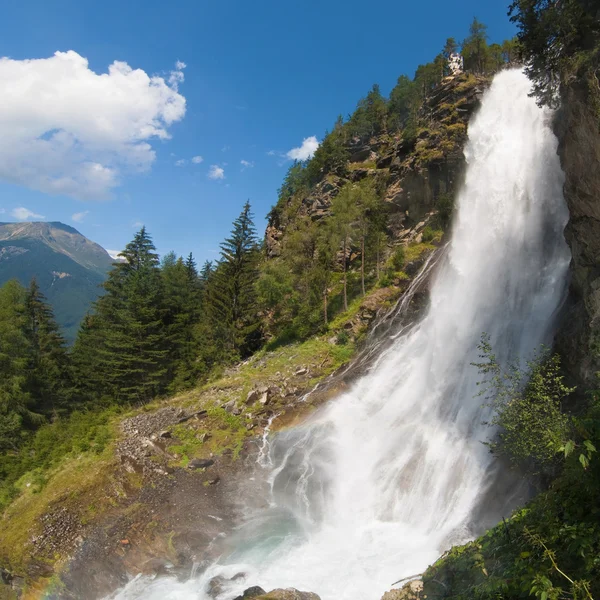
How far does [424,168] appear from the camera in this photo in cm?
4366

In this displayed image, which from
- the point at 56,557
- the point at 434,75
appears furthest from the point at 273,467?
the point at 434,75

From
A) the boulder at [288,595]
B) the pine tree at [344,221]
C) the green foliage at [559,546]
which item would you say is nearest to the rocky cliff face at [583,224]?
the green foliage at [559,546]

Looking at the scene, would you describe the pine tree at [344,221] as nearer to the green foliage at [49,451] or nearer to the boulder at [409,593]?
the green foliage at [49,451]

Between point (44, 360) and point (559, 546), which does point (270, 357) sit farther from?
point (559, 546)

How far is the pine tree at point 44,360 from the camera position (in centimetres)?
3412

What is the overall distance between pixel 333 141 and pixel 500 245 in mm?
46875

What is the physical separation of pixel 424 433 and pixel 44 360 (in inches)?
1308

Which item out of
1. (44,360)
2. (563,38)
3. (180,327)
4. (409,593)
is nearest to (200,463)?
(409,593)

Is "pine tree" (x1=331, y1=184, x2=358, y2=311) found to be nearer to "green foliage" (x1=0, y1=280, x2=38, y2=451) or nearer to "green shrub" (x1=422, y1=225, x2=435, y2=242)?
"green shrub" (x1=422, y1=225, x2=435, y2=242)

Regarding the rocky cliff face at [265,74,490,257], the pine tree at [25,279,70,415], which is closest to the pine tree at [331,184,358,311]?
the rocky cliff face at [265,74,490,257]

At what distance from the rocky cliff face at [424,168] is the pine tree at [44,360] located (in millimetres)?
29573

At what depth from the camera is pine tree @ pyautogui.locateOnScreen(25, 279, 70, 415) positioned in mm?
34125

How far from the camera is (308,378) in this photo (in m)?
27.3

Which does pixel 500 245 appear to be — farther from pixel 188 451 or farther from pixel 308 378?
pixel 188 451
